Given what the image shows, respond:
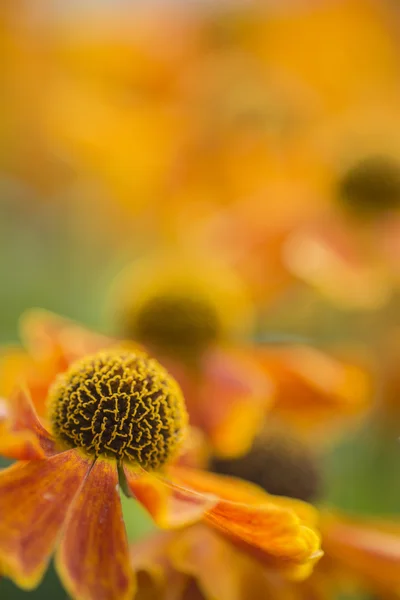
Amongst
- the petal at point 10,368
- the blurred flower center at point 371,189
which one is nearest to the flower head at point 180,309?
the petal at point 10,368

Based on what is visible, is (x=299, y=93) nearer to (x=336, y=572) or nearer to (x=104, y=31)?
(x=104, y=31)

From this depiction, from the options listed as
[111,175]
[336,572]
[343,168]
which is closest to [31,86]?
[111,175]

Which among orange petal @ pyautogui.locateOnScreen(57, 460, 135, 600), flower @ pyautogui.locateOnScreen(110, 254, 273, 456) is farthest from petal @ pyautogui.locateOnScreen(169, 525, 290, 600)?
flower @ pyautogui.locateOnScreen(110, 254, 273, 456)

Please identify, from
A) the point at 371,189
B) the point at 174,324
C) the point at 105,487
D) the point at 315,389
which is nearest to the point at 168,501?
the point at 105,487

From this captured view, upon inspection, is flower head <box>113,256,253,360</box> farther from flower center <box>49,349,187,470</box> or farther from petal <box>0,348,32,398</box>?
flower center <box>49,349,187,470</box>

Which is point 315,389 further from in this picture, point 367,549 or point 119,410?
point 119,410
